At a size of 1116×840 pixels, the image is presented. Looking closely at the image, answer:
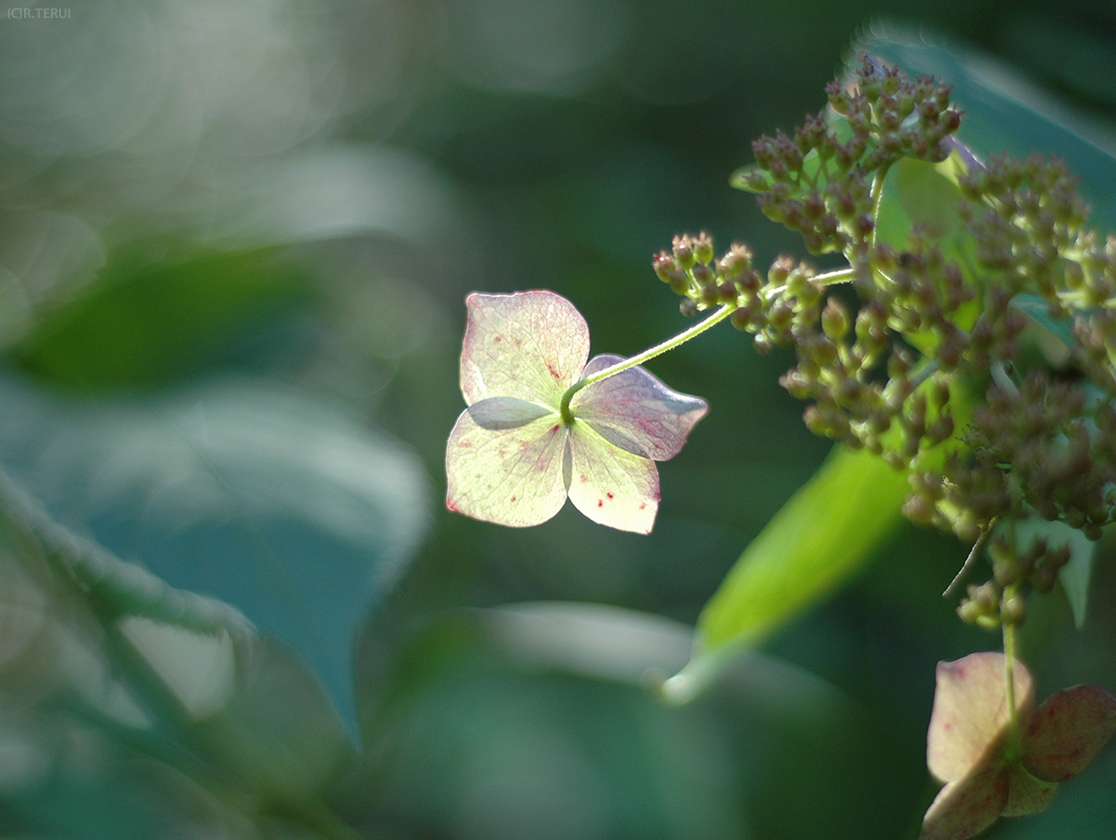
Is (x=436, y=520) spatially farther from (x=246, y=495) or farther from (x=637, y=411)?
(x=637, y=411)

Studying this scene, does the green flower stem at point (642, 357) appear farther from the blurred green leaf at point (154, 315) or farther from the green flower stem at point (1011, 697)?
the blurred green leaf at point (154, 315)

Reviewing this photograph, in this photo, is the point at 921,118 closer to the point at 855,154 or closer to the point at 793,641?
the point at 855,154

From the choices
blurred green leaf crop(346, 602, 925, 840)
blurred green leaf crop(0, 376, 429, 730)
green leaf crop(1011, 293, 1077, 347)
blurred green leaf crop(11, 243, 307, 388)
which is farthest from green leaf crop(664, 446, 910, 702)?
blurred green leaf crop(11, 243, 307, 388)

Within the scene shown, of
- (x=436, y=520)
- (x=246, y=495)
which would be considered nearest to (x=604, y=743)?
(x=436, y=520)

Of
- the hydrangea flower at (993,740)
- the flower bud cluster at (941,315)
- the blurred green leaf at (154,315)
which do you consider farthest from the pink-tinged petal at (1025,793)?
the blurred green leaf at (154,315)

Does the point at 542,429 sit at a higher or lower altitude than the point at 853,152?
lower

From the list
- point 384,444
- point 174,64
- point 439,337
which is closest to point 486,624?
point 384,444

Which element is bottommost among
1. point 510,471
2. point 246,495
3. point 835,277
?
point 246,495

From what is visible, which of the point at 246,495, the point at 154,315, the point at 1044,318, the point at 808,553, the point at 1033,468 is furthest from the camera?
the point at 154,315
